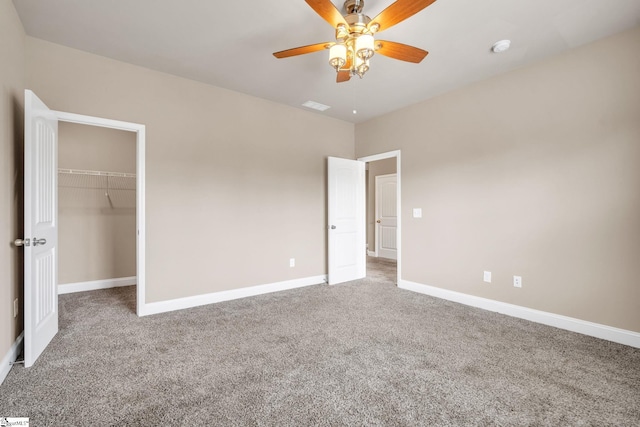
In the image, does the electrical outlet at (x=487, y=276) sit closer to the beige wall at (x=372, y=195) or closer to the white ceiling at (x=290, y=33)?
the white ceiling at (x=290, y=33)

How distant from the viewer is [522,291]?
3.18 metres

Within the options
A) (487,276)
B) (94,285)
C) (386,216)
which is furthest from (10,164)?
(386,216)

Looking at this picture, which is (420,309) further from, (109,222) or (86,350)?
(109,222)

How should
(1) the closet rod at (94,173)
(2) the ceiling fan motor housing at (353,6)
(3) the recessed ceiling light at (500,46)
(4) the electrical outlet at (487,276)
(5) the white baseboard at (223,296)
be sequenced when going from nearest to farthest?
(2) the ceiling fan motor housing at (353,6)
(3) the recessed ceiling light at (500,46)
(5) the white baseboard at (223,296)
(4) the electrical outlet at (487,276)
(1) the closet rod at (94,173)

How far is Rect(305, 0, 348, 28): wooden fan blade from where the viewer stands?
174 centimetres

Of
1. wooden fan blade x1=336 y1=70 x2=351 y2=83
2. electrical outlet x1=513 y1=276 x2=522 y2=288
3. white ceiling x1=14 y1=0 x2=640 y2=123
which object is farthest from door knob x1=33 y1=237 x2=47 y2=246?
electrical outlet x1=513 y1=276 x2=522 y2=288

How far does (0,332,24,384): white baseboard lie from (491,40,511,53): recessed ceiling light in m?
4.68

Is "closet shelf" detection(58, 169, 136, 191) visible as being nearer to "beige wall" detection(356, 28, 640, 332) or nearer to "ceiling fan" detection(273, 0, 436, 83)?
"ceiling fan" detection(273, 0, 436, 83)

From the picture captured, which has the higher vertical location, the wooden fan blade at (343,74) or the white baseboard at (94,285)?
the wooden fan blade at (343,74)

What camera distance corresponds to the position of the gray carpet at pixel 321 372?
65.8 inches

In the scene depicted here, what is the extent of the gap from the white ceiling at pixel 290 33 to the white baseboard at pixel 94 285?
3.22m

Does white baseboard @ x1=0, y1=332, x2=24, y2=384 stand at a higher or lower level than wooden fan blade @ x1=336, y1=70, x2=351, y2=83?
lower

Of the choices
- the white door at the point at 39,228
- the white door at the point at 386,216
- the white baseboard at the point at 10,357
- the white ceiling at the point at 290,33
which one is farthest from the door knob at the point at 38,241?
the white door at the point at 386,216

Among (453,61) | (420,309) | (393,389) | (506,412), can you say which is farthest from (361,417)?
(453,61)
